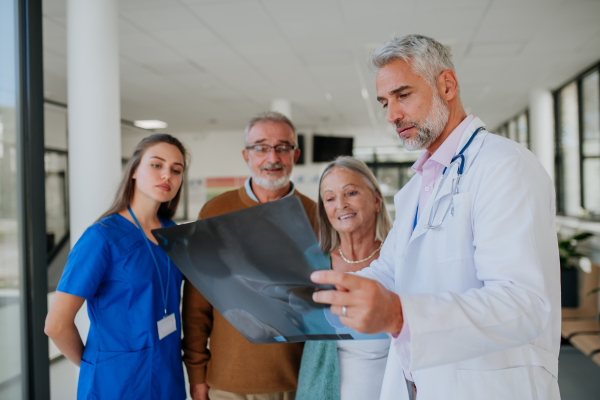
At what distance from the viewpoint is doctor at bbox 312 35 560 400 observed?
0.72 metres

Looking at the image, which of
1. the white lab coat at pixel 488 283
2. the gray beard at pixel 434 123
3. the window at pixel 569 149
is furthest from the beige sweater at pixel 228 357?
the window at pixel 569 149

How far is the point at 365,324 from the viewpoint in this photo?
696mm

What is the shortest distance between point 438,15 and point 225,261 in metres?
3.95

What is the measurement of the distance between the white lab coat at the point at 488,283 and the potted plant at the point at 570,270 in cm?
394

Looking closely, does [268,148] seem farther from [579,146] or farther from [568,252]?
[579,146]

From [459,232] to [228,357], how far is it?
3.78ft

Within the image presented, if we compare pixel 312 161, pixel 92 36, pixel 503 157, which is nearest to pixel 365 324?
pixel 503 157

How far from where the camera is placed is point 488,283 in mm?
789

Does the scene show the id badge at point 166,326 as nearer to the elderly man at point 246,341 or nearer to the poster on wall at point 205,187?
the elderly man at point 246,341

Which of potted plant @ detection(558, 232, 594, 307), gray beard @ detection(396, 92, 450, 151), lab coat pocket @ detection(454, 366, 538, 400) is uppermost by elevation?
gray beard @ detection(396, 92, 450, 151)

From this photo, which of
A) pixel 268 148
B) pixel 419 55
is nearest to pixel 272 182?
pixel 268 148

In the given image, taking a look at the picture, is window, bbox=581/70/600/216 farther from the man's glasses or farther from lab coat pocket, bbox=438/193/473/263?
lab coat pocket, bbox=438/193/473/263

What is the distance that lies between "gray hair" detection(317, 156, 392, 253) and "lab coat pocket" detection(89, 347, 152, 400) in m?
0.83

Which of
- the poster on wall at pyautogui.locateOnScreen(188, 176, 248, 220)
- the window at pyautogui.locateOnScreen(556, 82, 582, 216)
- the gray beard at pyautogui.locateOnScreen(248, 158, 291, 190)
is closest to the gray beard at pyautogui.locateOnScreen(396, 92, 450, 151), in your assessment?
the gray beard at pyautogui.locateOnScreen(248, 158, 291, 190)
